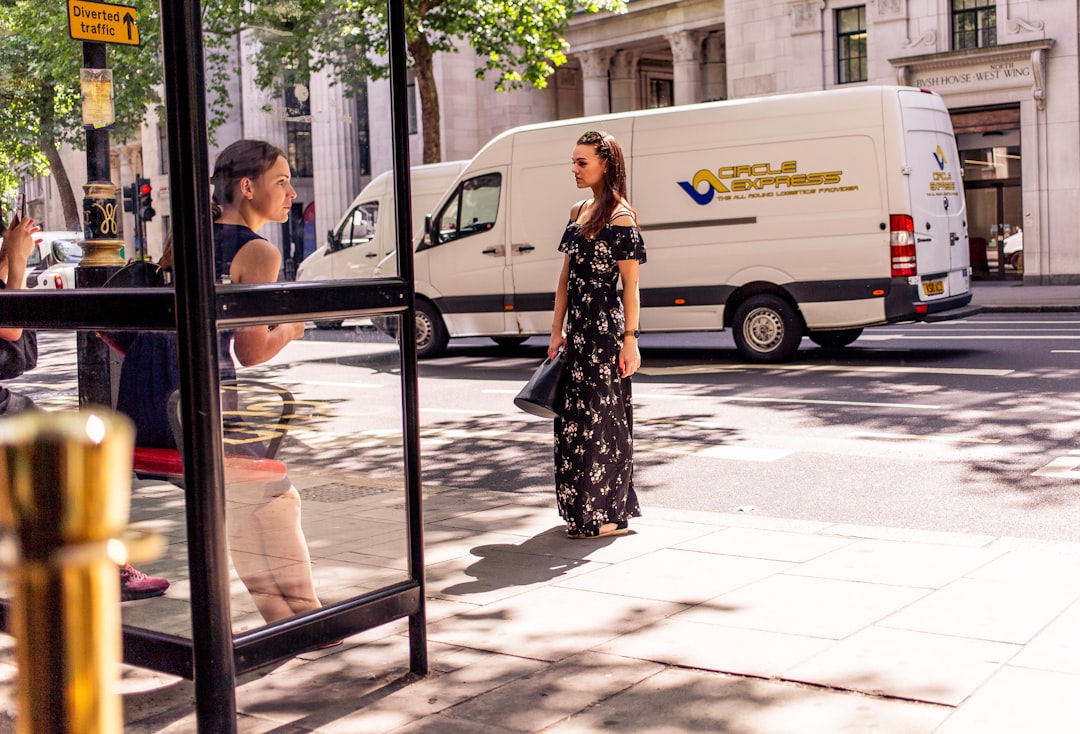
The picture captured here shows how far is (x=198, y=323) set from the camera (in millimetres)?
3164

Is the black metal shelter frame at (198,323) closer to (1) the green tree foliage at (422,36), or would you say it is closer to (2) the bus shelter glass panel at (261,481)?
(2) the bus shelter glass panel at (261,481)

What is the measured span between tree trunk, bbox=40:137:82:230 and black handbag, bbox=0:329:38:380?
0.59 m

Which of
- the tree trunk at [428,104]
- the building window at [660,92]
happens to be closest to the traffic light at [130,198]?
the tree trunk at [428,104]

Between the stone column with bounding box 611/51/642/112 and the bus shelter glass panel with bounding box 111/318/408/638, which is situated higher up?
the stone column with bounding box 611/51/642/112

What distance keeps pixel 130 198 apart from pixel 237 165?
0.30 m

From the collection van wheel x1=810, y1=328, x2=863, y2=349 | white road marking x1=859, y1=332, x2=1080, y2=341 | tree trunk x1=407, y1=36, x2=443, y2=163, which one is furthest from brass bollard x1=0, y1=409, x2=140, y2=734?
tree trunk x1=407, y1=36, x2=443, y2=163

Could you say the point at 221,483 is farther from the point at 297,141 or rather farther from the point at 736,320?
the point at 736,320

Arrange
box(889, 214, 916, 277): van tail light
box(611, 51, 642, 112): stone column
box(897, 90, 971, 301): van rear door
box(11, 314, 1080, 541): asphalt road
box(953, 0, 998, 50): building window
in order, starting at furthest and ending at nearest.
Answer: box(611, 51, 642, 112): stone column < box(953, 0, 998, 50): building window < box(897, 90, 971, 301): van rear door < box(889, 214, 916, 277): van tail light < box(11, 314, 1080, 541): asphalt road

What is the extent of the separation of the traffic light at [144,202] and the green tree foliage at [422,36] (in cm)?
41

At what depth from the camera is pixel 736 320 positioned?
14305 millimetres

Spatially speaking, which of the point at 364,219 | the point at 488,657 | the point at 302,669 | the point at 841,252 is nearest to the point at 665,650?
the point at 488,657

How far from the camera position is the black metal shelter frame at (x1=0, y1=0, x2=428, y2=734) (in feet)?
10.2

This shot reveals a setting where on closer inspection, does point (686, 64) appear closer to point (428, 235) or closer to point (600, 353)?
point (428, 235)

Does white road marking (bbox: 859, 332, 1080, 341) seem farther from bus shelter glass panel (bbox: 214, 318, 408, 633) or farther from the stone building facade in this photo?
bus shelter glass panel (bbox: 214, 318, 408, 633)
